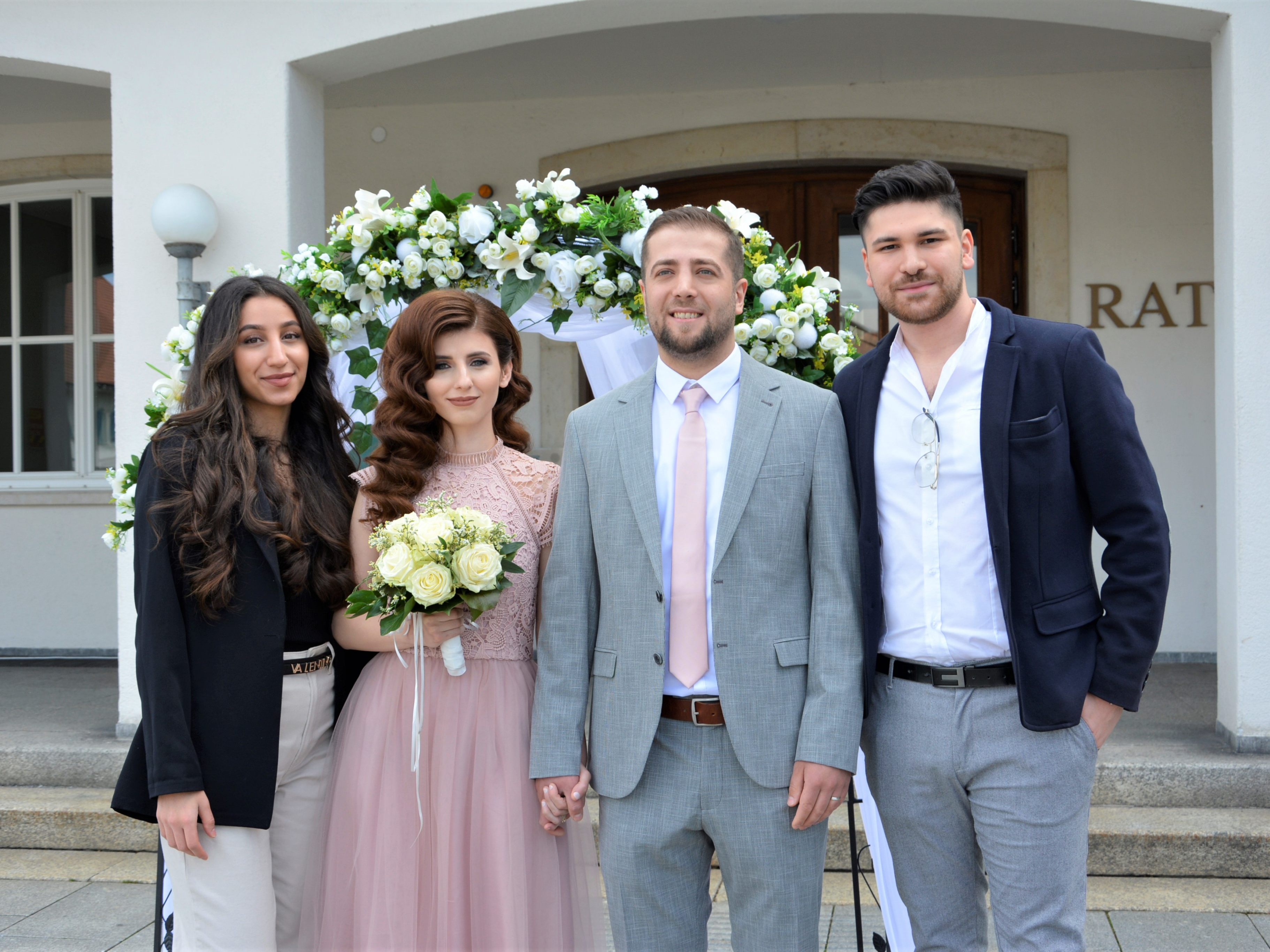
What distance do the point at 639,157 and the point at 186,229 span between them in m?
3.01

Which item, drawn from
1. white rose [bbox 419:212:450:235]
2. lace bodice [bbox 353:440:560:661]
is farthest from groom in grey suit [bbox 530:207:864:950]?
white rose [bbox 419:212:450:235]

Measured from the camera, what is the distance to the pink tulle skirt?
2.53 meters

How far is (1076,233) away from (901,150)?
1166 mm

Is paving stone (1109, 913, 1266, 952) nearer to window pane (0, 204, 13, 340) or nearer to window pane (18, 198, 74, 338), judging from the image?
window pane (18, 198, 74, 338)

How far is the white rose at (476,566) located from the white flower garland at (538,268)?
44.6 inches

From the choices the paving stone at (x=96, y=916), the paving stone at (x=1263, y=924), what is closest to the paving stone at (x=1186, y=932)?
the paving stone at (x=1263, y=924)

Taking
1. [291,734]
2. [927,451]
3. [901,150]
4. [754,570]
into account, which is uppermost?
[901,150]

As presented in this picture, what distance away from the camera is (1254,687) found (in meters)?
4.54

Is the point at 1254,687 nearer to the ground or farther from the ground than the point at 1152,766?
farther from the ground

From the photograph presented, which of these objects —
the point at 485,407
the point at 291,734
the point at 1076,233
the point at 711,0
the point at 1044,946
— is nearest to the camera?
the point at 1044,946

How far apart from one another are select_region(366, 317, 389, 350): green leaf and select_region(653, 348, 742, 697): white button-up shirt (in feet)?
4.45

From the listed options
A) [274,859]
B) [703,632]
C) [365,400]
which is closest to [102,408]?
[365,400]

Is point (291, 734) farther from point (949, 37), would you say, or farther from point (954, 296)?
point (949, 37)

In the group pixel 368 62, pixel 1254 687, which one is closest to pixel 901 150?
pixel 368 62
